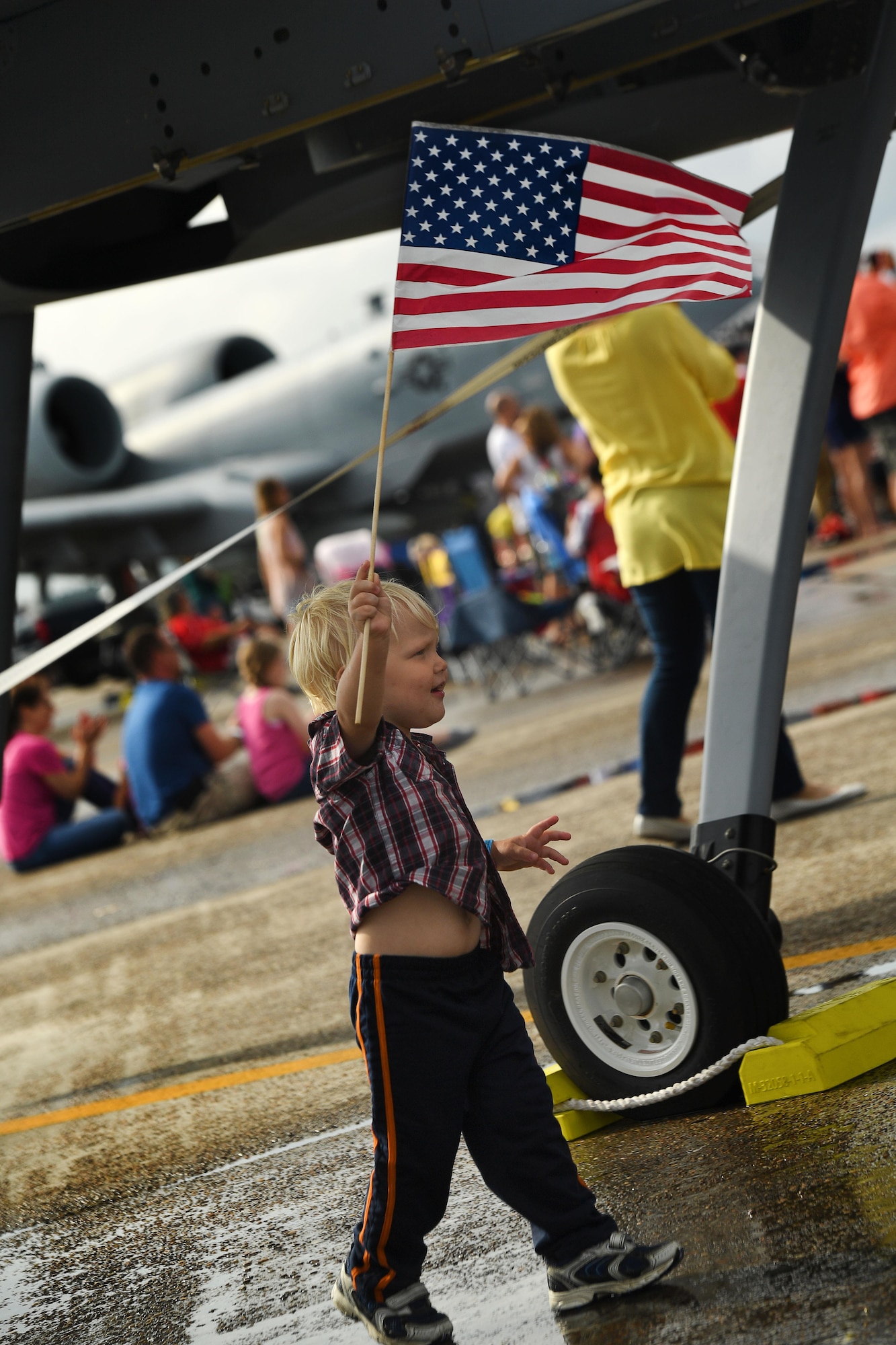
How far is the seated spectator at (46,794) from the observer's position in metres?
7.77

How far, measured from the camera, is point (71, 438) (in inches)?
950

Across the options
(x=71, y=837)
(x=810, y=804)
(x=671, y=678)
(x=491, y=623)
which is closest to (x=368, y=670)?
(x=671, y=678)

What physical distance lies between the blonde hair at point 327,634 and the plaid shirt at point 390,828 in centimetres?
7

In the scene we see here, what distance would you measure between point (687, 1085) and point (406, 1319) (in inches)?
27.9

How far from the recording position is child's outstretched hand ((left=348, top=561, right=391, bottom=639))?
1925 millimetres

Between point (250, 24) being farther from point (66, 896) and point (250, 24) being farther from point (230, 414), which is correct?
point (230, 414)

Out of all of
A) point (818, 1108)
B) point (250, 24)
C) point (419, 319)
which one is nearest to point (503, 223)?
point (419, 319)

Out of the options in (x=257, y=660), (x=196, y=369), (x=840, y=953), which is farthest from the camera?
(x=196, y=369)

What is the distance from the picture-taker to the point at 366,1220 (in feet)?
6.64

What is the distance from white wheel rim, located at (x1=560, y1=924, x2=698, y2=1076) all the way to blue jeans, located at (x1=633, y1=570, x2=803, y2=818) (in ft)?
6.75

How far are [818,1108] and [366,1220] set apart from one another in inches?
35.3

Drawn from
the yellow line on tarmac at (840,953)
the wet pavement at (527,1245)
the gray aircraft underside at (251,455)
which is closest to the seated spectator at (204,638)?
the gray aircraft underside at (251,455)

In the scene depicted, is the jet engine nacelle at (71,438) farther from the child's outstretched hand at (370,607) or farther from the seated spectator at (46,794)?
the child's outstretched hand at (370,607)

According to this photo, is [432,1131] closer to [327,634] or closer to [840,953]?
[327,634]
